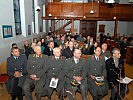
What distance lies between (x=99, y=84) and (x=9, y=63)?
8.93 ft

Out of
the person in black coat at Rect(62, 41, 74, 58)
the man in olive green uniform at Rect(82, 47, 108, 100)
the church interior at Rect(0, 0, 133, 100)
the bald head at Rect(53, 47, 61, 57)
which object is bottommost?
the man in olive green uniform at Rect(82, 47, 108, 100)

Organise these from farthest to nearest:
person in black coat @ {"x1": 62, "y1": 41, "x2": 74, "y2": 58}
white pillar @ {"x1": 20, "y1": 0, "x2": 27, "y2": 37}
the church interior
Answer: white pillar @ {"x1": 20, "y1": 0, "x2": 27, "y2": 37} → the church interior → person in black coat @ {"x1": 62, "y1": 41, "x2": 74, "y2": 58}

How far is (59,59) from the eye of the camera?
15.7 ft

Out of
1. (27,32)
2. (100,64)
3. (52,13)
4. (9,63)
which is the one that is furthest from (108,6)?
(9,63)

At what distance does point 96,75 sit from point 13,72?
8.20 ft

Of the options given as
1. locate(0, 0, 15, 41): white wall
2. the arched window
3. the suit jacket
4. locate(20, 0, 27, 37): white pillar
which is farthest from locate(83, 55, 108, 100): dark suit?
locate(20, 0, 27, 37): white pillar

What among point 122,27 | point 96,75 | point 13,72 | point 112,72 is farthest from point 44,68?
point 122,27

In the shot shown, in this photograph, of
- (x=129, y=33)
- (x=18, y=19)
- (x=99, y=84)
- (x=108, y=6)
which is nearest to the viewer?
(x=99, y=84)

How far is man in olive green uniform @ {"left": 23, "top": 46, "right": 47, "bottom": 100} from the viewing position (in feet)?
14.9

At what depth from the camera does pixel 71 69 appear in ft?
15.1

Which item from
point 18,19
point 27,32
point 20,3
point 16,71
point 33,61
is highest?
point 20,3

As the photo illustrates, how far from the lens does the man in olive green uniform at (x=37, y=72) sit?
454 centimetres

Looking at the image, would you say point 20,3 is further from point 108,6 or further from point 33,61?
point 108,6

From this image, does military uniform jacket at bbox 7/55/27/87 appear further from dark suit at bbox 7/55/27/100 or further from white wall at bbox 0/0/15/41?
white wall at bbox 0/0/15/41
